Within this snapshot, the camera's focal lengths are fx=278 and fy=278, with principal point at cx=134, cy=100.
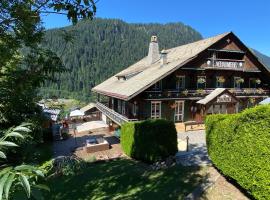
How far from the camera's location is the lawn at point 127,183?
12.6m

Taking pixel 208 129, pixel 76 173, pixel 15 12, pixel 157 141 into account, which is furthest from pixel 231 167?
pixel 15 12

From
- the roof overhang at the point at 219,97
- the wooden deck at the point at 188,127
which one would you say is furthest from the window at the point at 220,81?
the wooden deck at the point at 188,127

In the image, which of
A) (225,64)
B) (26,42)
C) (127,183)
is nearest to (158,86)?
(225,64)

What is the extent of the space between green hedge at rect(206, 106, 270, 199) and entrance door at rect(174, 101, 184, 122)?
17.7m

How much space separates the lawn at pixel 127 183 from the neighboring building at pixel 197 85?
11.4m

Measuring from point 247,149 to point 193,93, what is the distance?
70.0ft

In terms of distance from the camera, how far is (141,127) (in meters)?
19.1

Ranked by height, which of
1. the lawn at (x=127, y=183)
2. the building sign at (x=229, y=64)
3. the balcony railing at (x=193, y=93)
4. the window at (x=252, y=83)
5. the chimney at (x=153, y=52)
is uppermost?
the chimney at (x=153, y=52)

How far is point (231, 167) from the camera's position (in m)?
12.2

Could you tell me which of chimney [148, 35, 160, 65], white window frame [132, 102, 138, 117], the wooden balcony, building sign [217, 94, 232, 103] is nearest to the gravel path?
white window frame [132, 102, 138, 117]

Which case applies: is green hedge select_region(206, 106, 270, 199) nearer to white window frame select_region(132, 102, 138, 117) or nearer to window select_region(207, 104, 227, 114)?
white window frame select_region(132, 102, 138, 117)

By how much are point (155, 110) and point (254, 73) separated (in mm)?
15774

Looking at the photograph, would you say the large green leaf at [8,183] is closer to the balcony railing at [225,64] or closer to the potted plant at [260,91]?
the balcony railing at [225,64]

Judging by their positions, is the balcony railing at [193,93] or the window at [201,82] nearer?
the balcony railing at [193,93]
